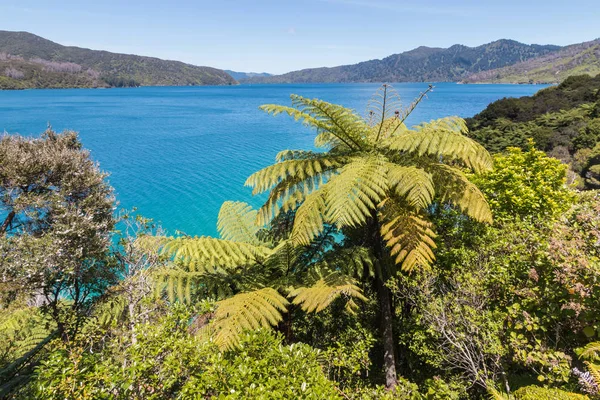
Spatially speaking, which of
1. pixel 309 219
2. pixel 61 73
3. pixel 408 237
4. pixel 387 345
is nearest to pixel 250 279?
pixel 309 219

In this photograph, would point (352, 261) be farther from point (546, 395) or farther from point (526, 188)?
point (526, 188)

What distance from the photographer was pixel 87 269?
6.96 meters

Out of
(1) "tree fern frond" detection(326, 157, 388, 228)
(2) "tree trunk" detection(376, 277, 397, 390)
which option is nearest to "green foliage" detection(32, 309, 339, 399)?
(1) "tree fern frond" detection(326, 157, 388, 228)

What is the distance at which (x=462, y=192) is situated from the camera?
4434 mm

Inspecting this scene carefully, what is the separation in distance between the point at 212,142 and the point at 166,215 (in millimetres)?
19212

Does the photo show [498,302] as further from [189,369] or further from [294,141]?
[294,141]

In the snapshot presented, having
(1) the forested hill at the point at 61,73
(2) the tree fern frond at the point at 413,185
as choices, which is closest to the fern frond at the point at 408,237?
(2) the tree fern frond at the point at 413,185

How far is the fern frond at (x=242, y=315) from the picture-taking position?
342cm

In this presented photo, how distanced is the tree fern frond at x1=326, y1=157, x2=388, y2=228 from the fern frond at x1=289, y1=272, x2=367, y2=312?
0.74 m

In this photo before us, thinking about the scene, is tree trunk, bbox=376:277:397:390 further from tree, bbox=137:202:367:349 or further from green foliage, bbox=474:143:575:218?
green foliage, bbox=474:143:575:218

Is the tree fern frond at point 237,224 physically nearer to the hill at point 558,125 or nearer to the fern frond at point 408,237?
the fern frond at point 408,237

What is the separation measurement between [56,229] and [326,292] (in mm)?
6379

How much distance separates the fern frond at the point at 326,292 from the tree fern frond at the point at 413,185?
1317 millimetres

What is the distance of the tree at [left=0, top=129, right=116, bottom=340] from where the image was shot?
609 centimetres
